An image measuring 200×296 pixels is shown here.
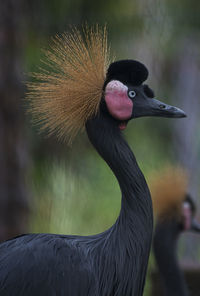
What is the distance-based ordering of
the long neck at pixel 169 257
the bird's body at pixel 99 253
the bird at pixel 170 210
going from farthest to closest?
the bird at pixel 170 210 < the long neck at pixel 169 257 < the bird's body at pixel 99 253

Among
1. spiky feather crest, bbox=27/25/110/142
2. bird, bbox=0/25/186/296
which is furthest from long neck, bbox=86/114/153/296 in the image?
spiky feather crest, bbox=27/25/110/142

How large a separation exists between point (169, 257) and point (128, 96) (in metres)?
1.70

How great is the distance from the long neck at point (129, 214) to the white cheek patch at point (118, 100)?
0.23ft

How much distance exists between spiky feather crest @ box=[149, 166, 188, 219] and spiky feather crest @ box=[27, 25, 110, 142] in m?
1.65

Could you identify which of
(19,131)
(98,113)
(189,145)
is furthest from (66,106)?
(189,145)

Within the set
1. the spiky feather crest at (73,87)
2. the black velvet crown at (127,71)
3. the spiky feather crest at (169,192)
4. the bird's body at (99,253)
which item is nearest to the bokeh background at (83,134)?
the spiky feather crest at (169,192)

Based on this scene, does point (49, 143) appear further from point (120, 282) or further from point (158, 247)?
point (120, 282)

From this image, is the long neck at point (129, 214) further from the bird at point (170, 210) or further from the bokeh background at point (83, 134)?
the bird at point (170, 210)

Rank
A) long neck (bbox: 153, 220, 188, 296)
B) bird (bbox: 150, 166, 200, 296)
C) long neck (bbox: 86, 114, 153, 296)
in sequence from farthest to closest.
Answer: bird (bbox: 150, 166, 200, 296) < long neck (bbox: 153, 220, 188, 296) < long neck (bbox: 86, 114, 153, 296)

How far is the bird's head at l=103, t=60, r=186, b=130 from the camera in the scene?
2.29 metres

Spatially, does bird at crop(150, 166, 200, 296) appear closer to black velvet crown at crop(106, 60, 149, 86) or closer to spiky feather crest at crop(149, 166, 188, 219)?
spiky feather crest at crop(149, 166, 188, 219)

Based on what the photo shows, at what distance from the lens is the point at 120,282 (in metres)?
2.24

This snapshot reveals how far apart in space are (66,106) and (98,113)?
14 centimetres

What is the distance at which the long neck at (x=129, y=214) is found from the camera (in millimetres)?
2264
